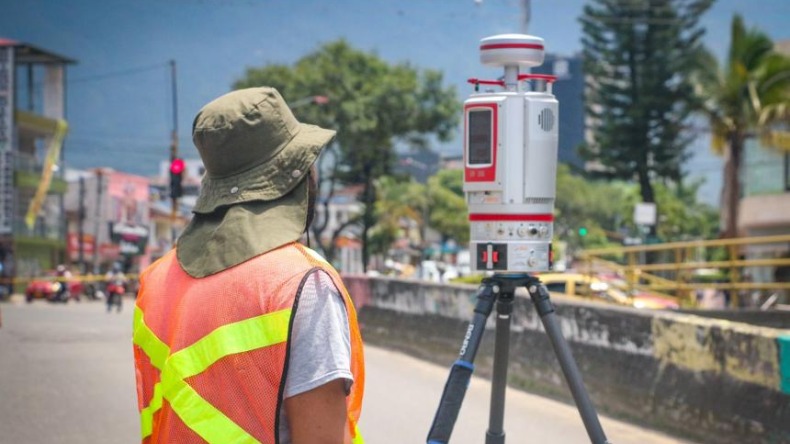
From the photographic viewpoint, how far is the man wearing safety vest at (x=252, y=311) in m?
2.26

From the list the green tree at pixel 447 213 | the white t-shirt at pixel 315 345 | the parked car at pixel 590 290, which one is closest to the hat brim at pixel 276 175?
the white t-shirt at pixel 315 345

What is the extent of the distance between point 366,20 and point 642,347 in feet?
603

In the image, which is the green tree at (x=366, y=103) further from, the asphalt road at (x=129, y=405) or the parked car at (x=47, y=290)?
the asphalt road at (x=129, y=405)

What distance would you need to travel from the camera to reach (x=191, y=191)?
1015 inches

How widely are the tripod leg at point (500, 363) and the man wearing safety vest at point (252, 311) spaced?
3.44m

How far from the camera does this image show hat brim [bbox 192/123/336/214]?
245 cm

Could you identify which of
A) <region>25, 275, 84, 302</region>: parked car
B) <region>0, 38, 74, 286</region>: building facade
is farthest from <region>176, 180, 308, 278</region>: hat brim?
<region>0, 38, 74, 286</region>: building facade

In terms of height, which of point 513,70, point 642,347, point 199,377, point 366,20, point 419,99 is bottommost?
point 642,347

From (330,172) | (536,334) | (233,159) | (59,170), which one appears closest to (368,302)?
(536,334)

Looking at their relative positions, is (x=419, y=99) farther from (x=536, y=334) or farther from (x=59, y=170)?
(x=536, y=334)

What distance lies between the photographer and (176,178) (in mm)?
26516

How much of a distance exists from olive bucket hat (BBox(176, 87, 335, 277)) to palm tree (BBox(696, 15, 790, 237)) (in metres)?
31.2

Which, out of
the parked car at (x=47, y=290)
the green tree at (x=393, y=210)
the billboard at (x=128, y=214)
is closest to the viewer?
the parked car at (x=47, y=290)

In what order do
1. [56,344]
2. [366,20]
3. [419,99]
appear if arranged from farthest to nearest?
[366,20] < [419,99] < [56,344]
